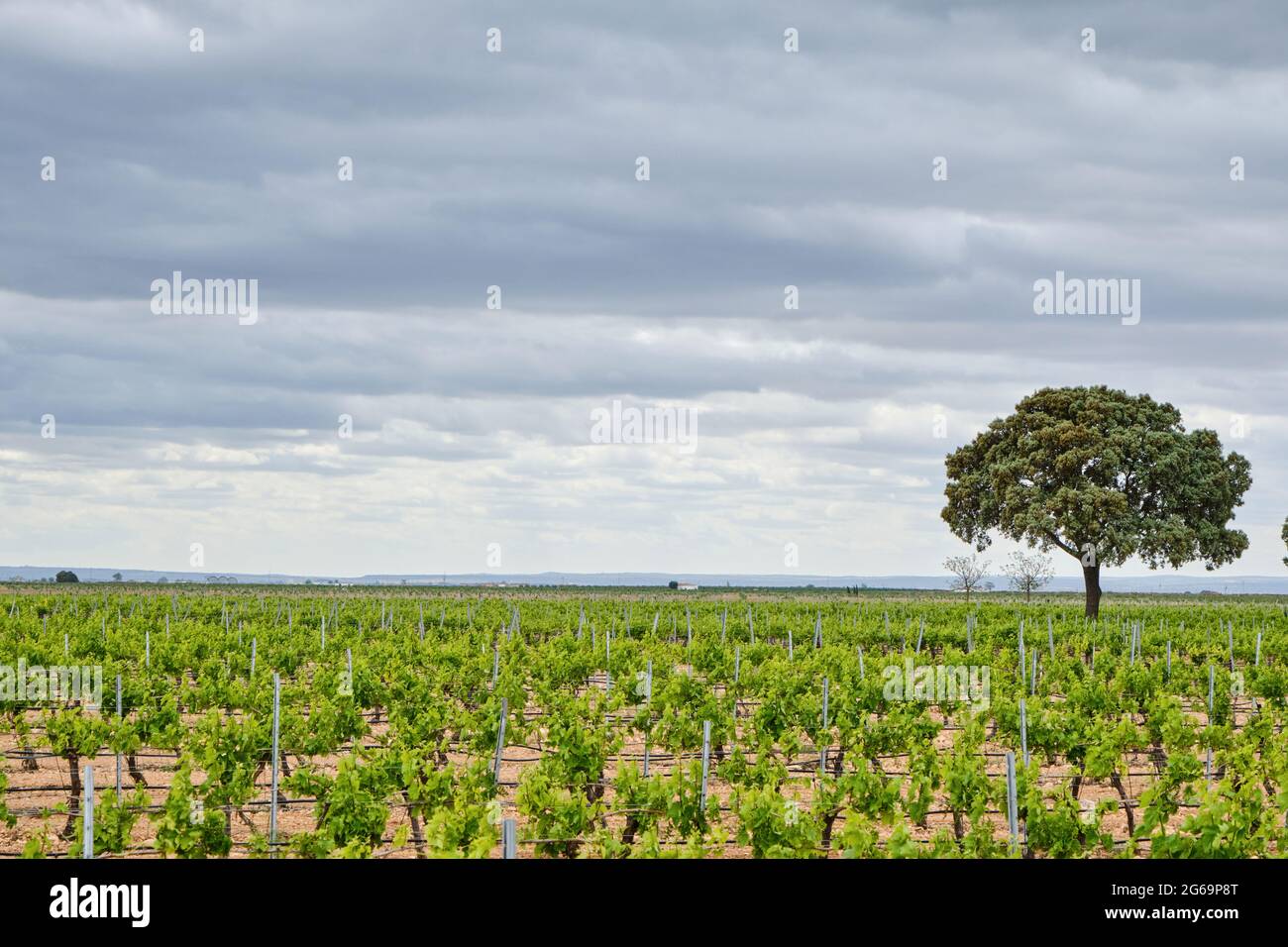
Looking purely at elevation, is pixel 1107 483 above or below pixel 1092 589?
above

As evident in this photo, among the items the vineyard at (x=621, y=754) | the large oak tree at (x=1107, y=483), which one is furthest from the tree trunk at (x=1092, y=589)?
the vineyard at (x=621, y=754)

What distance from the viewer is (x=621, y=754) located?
765 inches

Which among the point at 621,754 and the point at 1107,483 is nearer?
the point at 621,754

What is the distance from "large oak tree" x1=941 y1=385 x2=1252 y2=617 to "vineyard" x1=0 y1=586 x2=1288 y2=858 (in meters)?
8.14

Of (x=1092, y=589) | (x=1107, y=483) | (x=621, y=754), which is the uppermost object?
(x=1107, y=483)

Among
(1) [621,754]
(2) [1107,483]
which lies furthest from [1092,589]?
(1) [621,754]

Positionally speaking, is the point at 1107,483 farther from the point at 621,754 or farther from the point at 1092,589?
the point at 621,754

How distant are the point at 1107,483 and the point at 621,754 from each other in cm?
2706

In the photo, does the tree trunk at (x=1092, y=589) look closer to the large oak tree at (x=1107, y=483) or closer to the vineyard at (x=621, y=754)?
the large oak tree at (x=1107, y=483)

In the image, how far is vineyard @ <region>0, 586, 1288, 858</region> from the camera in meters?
11.5

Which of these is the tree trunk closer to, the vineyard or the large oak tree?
the large oak tree

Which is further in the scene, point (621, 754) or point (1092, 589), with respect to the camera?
point (1092, 589)
